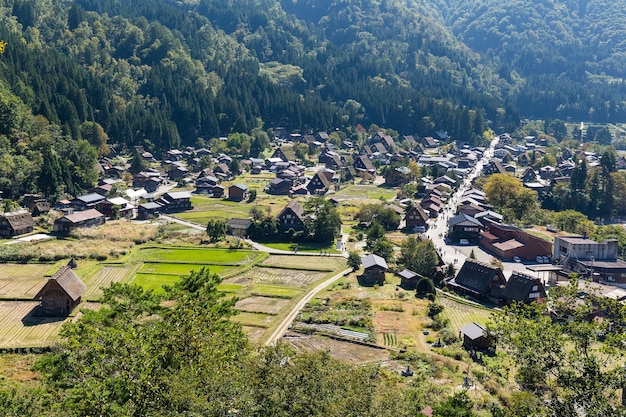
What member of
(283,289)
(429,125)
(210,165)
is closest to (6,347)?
(283,289)

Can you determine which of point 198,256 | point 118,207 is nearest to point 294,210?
point 198,256

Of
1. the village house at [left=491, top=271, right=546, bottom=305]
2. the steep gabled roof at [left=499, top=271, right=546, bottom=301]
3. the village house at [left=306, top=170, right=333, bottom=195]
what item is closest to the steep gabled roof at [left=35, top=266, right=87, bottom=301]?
the village house at [left=491, top=271, right=546, bottom=305]

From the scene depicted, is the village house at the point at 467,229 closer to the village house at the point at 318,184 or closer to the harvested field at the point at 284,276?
the harvested field at the point at 284,276

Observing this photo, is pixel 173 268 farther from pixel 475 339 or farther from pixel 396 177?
pixel 396 177

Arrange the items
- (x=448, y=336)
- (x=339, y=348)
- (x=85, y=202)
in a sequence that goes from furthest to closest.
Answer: (x=85, y=202) → (x=448, y=336) → (x=339, y=348)

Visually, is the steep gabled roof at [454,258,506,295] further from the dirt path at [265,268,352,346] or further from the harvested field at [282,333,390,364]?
the harvested field at [282,333,390,364]

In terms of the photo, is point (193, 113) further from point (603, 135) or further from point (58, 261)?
point (603, 135)
